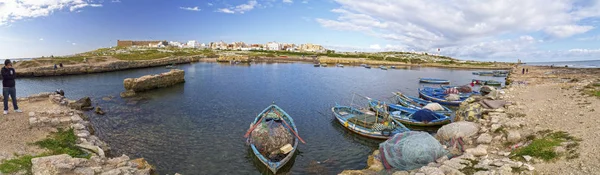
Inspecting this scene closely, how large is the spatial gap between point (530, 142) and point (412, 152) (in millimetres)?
4754

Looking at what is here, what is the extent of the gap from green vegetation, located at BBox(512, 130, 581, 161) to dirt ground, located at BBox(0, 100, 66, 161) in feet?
61.5

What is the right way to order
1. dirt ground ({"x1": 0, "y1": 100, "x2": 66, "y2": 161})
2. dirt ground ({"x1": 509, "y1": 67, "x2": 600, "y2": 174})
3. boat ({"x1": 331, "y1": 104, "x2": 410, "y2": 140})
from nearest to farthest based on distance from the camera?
dirt ground ({"x1": 509, "y1": 67, "x2": 600, "y2": 174}) < dirt ground ({"x1": 0, "y1": 100, "x2": 66, "y2": 161}) < boat ({"x1": 331, "y1": 104, "x2": 410, "y2": 140})

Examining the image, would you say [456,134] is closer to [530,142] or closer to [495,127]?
[495,127]

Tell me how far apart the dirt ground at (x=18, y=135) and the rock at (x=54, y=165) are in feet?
5.22

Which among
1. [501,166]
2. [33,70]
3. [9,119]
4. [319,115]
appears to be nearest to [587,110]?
[501,166]

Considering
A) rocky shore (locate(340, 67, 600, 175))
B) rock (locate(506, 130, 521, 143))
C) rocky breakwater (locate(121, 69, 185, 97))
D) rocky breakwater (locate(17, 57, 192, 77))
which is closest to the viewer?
rocky shore (locate(340, 67, 600, 175))

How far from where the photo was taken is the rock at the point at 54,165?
9.47 meters

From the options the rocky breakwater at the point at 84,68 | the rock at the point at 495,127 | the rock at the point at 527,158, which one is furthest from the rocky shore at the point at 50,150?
the rocky breakwater at the point at 84,68

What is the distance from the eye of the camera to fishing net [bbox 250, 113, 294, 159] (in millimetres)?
16062

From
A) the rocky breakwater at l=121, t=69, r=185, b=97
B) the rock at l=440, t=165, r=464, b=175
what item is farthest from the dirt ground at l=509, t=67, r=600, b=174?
the rocky breakwater at l=121, t=69, r=185, b=97

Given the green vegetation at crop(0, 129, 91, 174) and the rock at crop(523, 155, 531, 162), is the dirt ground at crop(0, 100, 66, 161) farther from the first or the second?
the rock at crop(523, 155, 531, 162)

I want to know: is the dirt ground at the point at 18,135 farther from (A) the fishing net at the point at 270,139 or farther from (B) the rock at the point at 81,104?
(A) the fishing net at the point at 270,139

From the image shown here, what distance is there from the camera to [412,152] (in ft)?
39.4

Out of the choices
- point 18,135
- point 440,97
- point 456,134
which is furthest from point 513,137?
point 440,97
